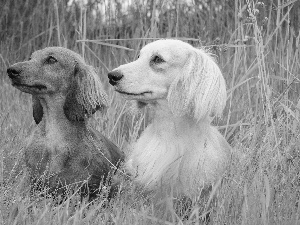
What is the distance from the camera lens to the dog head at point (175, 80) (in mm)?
3760

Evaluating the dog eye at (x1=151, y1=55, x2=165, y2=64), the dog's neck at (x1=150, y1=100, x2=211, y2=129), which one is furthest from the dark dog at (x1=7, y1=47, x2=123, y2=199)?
the dog eye at (x1=151, y1=55, x2=165, y2=64)

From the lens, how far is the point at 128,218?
3049 millimetres

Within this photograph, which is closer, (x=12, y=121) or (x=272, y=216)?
(x=272, y=216)

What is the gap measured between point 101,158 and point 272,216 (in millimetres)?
A: 1492

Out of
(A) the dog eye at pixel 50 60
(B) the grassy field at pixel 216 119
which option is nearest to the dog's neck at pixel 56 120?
(A) the dog eye at pixel 50 60

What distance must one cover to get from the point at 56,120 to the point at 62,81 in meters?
0.28

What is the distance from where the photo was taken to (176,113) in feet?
12.4

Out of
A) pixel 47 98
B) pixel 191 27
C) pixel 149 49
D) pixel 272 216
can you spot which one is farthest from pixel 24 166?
pixel 191 27

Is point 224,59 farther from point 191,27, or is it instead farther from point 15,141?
point 15,141

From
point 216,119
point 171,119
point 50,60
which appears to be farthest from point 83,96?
point 216,119

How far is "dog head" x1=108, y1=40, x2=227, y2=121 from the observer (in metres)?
3.76

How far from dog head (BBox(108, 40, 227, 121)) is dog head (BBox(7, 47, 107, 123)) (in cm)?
48

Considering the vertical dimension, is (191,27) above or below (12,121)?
above

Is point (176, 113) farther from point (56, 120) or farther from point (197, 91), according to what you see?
point (56, 120)
